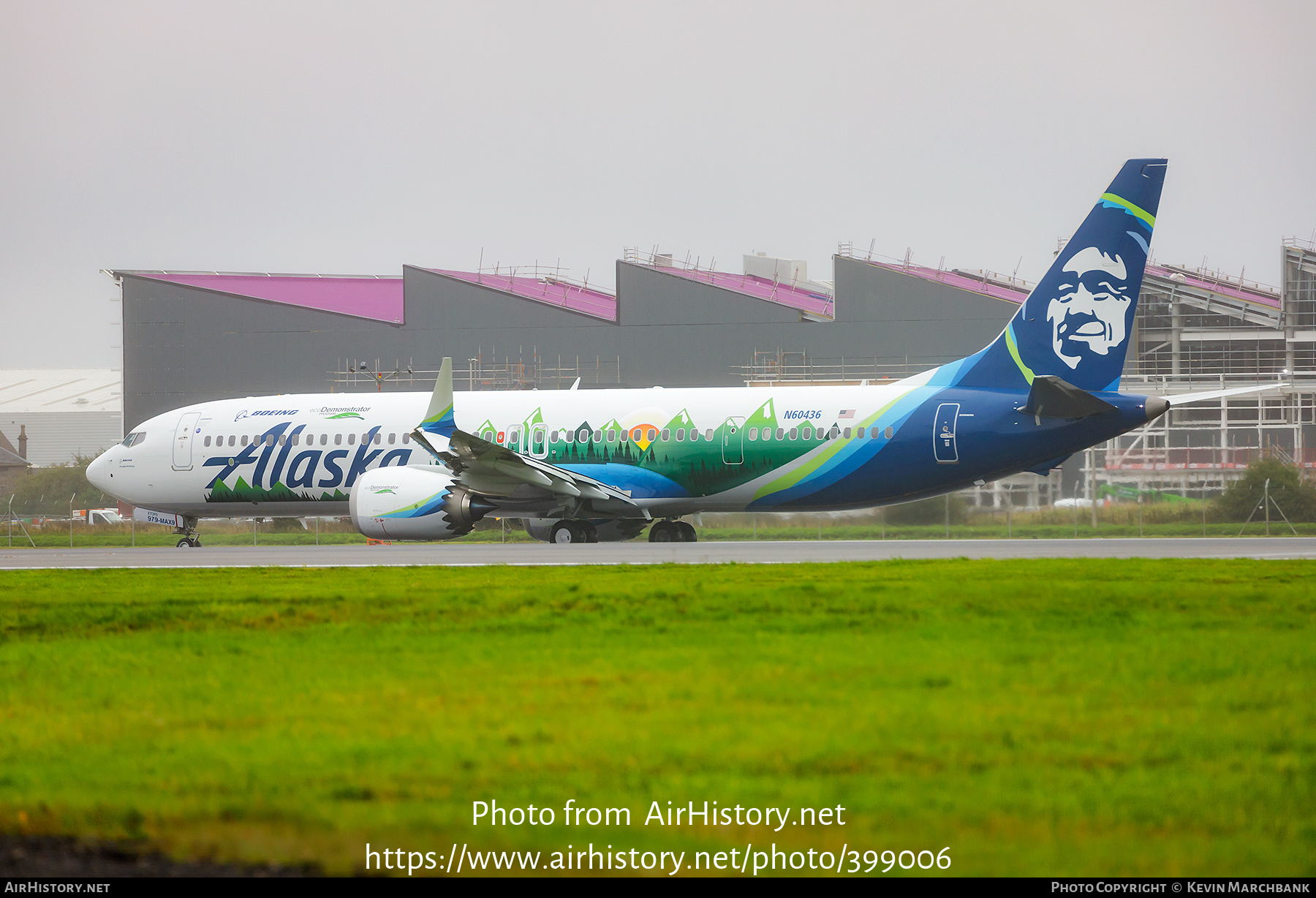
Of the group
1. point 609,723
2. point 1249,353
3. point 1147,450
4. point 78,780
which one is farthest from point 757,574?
point 1249,353

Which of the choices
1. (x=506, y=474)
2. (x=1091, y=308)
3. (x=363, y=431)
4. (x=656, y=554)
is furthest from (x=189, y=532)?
(x=1091, y=308)

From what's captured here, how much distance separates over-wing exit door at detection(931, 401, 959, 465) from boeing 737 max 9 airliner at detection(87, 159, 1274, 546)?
28 millimetres

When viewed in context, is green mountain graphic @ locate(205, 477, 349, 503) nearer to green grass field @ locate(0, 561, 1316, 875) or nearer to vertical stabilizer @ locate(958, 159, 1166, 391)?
vertical stabilizer @ locate(958, 159, 1166, 391)

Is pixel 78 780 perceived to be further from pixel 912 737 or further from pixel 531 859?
pixel 912 737

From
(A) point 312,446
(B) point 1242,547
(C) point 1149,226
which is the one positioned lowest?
(B) point 1242,547

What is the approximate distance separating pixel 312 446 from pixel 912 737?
24.1m

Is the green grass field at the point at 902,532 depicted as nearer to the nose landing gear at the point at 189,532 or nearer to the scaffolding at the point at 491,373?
the nose landing gear at the point at 189,532

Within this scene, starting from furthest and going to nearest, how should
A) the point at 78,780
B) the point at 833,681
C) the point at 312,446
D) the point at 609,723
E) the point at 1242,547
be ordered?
the point at 312,446, the point at 1242,547, the point at 833,681, the point at 609,723, the point at 78,780

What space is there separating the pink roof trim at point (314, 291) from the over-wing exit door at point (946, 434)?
39.1 metres

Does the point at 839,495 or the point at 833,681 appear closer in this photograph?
the point at 833,681

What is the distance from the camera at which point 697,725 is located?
→ 602 centimetres

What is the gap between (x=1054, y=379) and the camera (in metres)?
22.8

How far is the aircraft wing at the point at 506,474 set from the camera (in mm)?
24625

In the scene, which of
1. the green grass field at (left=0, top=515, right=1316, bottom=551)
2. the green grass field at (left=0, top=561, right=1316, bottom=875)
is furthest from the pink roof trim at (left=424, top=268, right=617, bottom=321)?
the green grass field at (left=0, top=561, right=1316, bottom=875)
